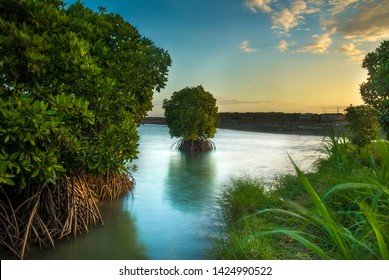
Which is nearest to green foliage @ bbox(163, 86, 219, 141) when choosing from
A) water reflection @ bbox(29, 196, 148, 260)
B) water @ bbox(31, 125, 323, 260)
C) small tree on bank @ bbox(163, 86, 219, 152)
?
small tree on bank @ bbox(163, 86, 219, 152)

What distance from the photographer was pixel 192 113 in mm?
17906

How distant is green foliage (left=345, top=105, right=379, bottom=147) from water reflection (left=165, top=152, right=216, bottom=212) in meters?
4.93

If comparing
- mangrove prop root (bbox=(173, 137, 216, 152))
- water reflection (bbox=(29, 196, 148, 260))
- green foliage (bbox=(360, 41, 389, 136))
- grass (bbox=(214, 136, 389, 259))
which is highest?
green foliage (bbox=(360, 41, 389, 136))

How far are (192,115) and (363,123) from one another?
8.07m

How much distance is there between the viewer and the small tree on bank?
1802 cm

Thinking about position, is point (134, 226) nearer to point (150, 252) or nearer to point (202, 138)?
point (150, 252)

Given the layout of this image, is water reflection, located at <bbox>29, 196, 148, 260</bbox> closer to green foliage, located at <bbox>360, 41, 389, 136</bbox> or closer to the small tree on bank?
green foliage, located at <bbox>360, 41, 389, 136</bbox>

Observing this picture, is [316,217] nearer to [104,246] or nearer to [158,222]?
[104,246]

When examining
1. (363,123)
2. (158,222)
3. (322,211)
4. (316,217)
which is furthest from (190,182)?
(322,211)

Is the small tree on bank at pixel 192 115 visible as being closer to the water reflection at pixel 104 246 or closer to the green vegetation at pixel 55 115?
the green vegetation at pixel 55 115

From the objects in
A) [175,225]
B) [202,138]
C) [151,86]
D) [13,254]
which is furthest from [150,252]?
[202,138]

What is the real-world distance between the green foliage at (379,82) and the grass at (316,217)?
1.94 meters

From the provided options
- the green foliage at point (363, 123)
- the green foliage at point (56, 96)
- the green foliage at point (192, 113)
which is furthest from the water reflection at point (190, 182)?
the green foliage at point (363, 123)

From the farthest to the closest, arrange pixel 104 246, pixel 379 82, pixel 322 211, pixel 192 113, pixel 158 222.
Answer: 1. pixel 192 113
2. pixel 379 82
3. pixel 158 222
4. pixel 104 246
5. pixel 322 211
